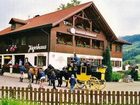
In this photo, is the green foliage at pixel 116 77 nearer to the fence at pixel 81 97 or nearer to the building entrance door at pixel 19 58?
the building entrance door at pixel 19 58

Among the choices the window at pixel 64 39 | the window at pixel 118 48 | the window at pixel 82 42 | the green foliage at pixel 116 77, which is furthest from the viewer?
the window at pixel 118 48

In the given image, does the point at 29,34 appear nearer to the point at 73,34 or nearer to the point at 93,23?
the point at 73,34

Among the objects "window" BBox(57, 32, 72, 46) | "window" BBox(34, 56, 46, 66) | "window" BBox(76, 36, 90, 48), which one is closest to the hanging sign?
"window" BBox(34, 56, 46, 66)

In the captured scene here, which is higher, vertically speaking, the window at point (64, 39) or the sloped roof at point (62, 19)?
the sloped roof at point (62, 19)

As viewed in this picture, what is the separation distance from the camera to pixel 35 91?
13.9 metres

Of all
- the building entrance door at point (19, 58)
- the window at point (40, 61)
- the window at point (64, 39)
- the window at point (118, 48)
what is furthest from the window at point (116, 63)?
the window at point (40, 61)

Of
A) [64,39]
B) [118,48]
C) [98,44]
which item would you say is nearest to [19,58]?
[64,39]

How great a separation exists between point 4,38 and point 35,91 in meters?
28.7

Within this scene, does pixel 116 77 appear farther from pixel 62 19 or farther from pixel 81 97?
pixel 81 97

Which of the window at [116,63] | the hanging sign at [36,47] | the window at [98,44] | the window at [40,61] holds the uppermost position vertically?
the window at [98,44]

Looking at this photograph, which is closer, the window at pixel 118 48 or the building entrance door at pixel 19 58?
the building entrance door at pixel 19 58

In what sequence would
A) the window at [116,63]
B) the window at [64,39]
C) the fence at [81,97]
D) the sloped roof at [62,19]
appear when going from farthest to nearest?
the window at [116,63] → the window at [64,39] → the sloped roof at [62,19] → the fence at [81,97]

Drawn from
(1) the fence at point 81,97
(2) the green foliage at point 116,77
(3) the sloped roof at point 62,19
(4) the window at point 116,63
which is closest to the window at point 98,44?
(3) the sloped roof at point 62,19

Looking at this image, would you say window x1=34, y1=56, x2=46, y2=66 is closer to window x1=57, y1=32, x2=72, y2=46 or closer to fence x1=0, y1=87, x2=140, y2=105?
window x1=57, y1=32, x2=72, y2=46
